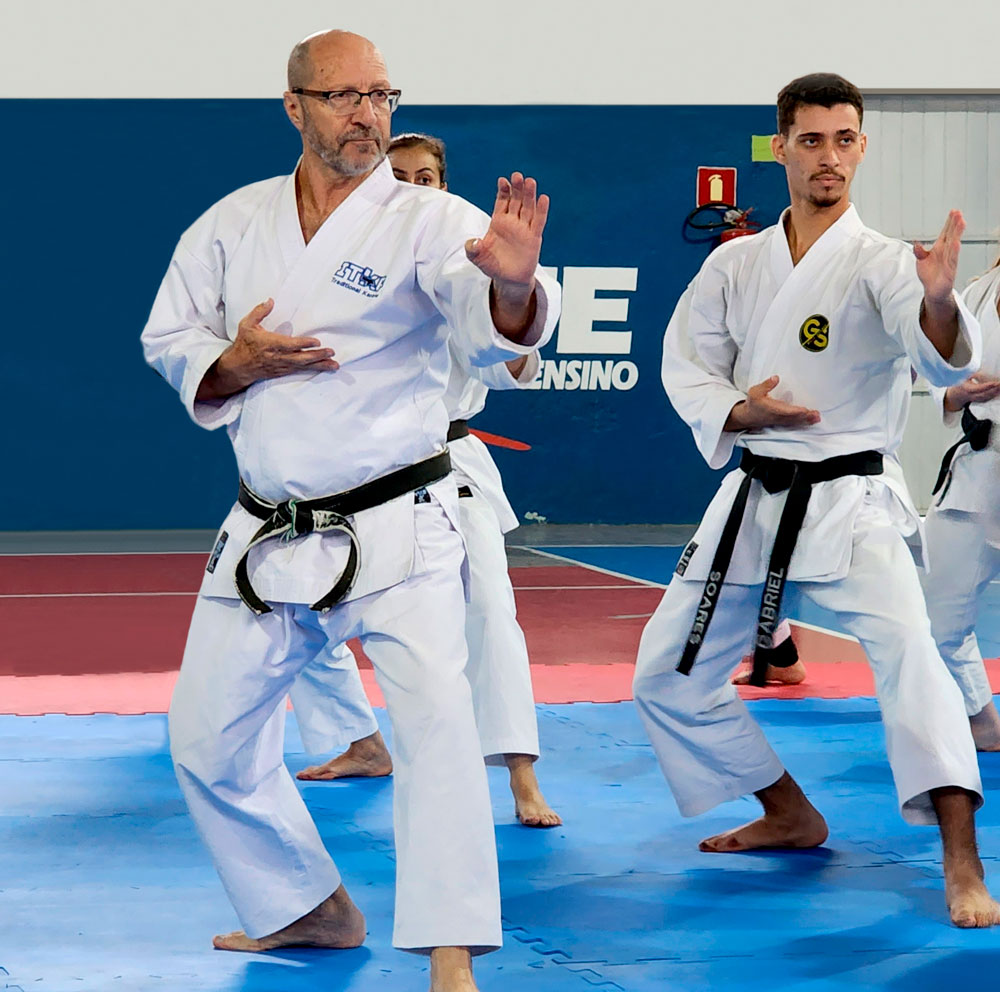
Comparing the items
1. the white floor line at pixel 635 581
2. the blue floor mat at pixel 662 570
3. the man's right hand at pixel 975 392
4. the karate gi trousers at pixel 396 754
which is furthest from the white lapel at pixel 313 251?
the blue floor mat at pixel 662 570

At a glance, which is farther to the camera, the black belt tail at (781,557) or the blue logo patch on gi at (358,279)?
the black belt tail at (781,557)

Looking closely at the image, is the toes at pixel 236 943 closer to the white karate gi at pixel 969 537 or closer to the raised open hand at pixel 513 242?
the raised open hand at pixel 513 242

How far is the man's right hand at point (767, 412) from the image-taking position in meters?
3.35

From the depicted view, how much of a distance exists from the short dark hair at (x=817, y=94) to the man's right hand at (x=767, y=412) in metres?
0.59

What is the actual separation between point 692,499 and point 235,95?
4048 mm

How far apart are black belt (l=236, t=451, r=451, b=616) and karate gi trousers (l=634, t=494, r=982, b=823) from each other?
919 mm

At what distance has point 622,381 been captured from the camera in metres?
10.5

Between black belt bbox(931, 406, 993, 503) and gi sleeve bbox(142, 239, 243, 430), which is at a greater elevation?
gi sleeve bbox(142, 239, 243, 430)

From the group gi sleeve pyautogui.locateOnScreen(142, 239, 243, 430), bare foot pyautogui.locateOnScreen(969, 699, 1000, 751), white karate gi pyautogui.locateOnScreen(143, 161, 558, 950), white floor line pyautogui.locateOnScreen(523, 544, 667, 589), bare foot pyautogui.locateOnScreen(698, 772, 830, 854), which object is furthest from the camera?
white floor line pyautogui.locateOnScreen(523, 544, 667, 589)

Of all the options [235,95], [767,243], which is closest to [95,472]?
[235,95]

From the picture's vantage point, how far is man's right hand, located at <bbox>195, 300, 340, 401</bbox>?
106 inches

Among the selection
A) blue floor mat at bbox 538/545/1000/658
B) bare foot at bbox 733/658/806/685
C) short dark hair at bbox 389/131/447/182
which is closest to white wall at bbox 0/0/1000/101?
blue floor mat at bbox 538/545/1000/658

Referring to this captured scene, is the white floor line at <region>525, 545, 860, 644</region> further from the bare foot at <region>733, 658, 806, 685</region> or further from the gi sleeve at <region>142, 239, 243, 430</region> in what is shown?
the gi sleeve at <region>142, 239, 243, 430</region>

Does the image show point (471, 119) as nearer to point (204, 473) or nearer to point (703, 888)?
point (204, 473)
